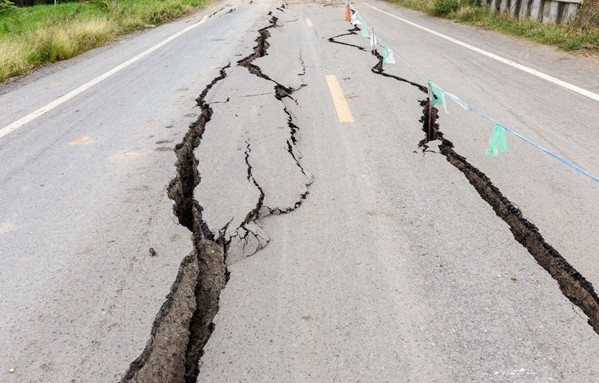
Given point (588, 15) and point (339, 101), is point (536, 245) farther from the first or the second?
point (588, 15)

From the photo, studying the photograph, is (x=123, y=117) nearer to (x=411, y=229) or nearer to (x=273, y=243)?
(x=273, y=243)

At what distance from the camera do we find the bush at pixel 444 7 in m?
12.9

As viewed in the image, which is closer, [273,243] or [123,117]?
[273,243]

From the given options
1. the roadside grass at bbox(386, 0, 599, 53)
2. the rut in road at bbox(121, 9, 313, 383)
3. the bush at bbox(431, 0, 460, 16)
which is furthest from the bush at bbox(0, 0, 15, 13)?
the rut in road at bbox(121, 9, 313, 383)

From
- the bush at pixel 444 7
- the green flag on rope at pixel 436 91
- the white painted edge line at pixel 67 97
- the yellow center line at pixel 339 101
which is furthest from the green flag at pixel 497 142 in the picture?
the bush at pixel 444 7

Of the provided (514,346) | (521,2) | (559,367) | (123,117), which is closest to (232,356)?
(514,346)

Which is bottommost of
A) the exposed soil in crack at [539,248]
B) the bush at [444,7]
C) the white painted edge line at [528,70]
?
the exposed soil in crack at [539,248]

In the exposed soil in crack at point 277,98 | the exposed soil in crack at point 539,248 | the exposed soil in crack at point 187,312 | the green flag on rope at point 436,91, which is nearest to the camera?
the exposed soil in crack at point 187,312

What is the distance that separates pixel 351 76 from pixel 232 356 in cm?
508

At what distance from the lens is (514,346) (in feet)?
6.07

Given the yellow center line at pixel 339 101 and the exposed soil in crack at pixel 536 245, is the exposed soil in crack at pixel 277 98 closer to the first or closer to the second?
the yellow center line at pixel 339 101

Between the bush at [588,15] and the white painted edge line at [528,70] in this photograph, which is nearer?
the white painted edge line at [528,70]

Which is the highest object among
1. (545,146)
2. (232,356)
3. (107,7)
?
(107,7)

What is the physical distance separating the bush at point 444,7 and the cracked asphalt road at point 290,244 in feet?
28.0
